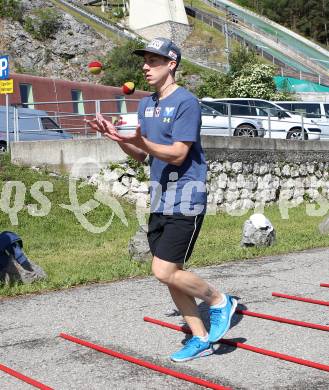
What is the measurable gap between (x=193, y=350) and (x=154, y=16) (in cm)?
7901

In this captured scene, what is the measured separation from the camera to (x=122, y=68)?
5272cm

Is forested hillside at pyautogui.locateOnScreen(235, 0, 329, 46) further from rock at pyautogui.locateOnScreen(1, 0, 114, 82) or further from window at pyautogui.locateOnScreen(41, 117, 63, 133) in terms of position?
window at pyautogui.locateOnScreen(41, 117, 63, 133)

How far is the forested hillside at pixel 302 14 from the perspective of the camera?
110 meters

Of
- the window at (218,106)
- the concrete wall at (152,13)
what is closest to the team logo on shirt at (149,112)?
the window at (218,106)

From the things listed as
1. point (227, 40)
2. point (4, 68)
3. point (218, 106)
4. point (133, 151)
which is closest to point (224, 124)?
point (218, 106)

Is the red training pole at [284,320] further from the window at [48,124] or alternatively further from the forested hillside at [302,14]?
the forested hillside at [302,14]

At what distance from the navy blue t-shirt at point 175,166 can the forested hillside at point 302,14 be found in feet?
358

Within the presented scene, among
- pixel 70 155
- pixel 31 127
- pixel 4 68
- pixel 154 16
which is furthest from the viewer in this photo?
pixel 154 16

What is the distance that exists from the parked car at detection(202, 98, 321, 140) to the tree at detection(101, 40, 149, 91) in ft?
93.0

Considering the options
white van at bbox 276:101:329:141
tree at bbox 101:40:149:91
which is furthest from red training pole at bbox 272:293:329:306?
tree at bbox 101:40:149:91

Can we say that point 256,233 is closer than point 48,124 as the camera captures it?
Yes

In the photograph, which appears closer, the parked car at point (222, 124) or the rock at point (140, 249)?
the rock at point (140, 249)

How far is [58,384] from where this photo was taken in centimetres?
442

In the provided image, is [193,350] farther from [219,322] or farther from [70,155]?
[70,155]
